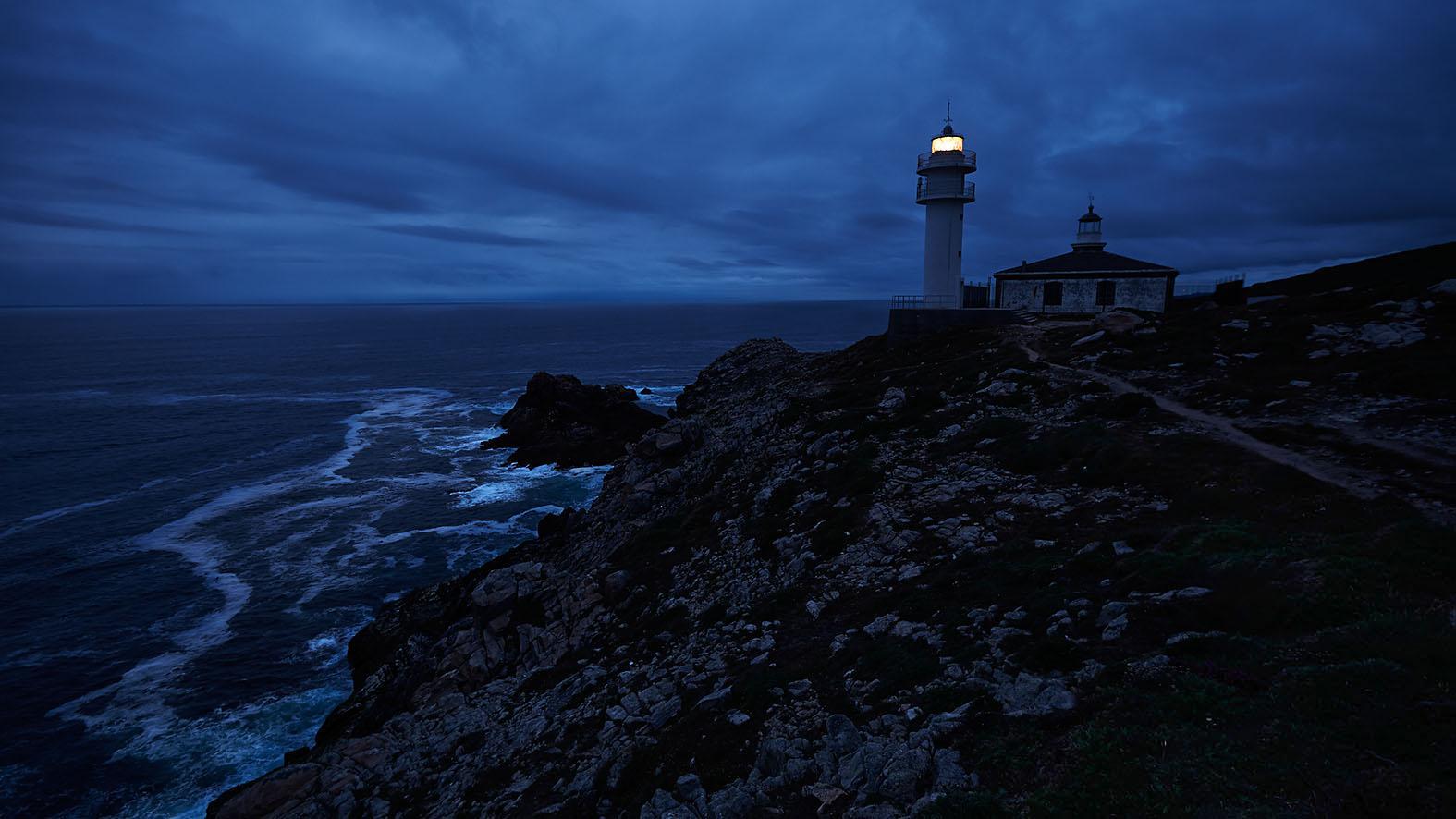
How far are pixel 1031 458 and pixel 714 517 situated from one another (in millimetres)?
12159

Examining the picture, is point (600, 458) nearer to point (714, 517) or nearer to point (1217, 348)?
point (714, 517)

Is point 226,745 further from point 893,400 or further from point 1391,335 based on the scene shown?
point 1391,335

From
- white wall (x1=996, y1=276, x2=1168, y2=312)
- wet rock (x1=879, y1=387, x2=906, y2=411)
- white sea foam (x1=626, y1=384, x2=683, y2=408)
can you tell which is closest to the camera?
wet rock (x1=879, y1=387, x2=906, y2=411)

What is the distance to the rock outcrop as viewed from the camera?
59.1 metres

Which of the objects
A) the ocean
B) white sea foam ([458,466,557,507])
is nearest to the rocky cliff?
the ocean

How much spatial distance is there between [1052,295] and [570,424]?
42.9m

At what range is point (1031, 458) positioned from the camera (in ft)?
65.1

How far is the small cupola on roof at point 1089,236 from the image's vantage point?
52.5 m

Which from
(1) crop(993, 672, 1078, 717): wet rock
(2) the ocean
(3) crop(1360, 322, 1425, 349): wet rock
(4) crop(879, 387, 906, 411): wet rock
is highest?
(3) crop(1360, 322, 1425, 349): wet rock

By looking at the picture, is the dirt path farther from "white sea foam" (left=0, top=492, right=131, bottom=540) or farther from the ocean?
"white sea foam" (left=0, top=492, right=131, bottom=540)

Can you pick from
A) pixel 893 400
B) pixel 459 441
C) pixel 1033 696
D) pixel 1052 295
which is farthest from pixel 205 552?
pixel 1052 295

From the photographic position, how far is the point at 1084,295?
44719 mm

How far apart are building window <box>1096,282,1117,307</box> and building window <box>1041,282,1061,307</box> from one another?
2404mm

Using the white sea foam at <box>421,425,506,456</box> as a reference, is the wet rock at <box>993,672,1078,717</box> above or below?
above
